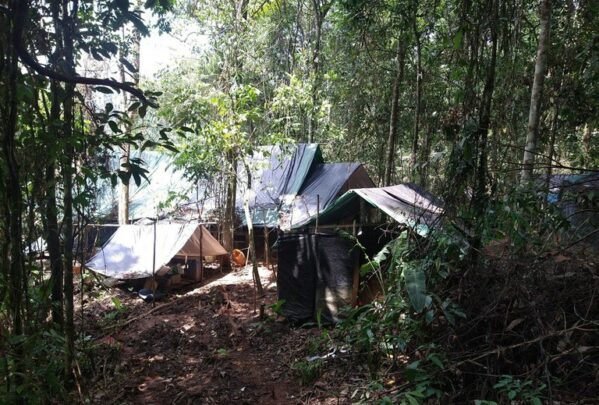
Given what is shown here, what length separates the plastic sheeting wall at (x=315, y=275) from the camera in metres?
6.26

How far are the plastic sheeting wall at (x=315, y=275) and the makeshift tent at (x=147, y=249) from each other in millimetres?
3585

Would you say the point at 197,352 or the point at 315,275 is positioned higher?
the point at 315,275

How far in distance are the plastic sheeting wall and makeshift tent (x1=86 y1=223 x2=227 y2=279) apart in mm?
3585

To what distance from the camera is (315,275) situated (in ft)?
21.7

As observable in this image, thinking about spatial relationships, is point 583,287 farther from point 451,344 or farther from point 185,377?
point 185,377

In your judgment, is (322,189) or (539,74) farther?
(322,189)

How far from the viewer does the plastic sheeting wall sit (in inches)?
247

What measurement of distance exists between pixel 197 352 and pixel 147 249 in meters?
4.38

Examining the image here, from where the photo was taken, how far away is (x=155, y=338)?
678 cm

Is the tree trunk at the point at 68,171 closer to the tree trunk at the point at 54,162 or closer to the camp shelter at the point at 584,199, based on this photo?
the tree trunk at the point at 54,162

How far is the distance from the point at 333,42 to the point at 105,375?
29.8ft

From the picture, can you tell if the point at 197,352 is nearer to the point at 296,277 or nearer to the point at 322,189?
the point at 296,277

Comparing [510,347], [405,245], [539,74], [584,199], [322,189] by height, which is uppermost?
[539,74]

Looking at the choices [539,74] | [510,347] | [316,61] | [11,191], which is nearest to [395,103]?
[316,61]
